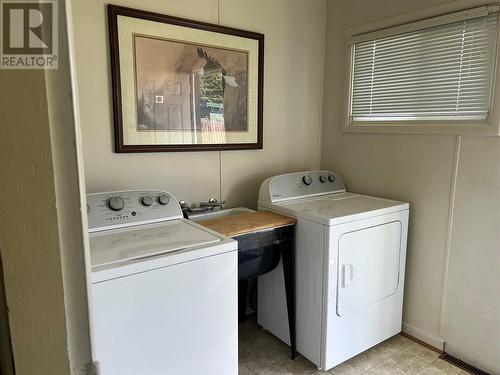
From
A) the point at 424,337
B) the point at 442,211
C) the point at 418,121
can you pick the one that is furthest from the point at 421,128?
the point at 424,337

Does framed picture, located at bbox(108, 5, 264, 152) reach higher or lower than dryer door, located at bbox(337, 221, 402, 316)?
higher

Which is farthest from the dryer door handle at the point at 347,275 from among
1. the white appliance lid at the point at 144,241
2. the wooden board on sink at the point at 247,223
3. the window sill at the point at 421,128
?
the window sill at the point at 421,128

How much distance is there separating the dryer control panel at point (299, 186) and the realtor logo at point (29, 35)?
6.20 feet

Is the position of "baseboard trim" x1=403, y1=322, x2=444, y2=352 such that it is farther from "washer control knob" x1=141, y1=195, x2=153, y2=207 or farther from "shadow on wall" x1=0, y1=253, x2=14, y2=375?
"shadow on wall" x1=0, y1=253, x2=14, y2=375

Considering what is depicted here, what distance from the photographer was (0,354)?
1.43 feet

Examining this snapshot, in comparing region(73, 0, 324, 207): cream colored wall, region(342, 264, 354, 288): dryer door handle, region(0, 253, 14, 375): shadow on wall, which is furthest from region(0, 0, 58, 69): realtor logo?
region(342, 264, 354, 288): dryer door handle

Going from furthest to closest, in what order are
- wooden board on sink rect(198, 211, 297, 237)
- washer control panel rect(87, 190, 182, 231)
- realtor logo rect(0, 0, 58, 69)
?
wooden board on sink rect(198, 211, 297, 237), washer control panel rect(87, 190, 182, 231), realtor logo rect(0, 0, 58, 69)

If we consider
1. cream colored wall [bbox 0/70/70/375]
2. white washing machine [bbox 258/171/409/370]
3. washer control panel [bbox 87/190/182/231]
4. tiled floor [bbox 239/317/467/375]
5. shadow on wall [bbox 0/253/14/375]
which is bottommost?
tiled floor [bbox 239/317/467/375]

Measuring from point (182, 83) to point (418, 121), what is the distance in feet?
4.87

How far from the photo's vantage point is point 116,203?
176 centimetres

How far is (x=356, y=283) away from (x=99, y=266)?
144cm

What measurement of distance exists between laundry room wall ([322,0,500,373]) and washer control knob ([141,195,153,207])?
1.54 meters

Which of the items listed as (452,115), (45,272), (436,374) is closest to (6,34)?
(45,272)

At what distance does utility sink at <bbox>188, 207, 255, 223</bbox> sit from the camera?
85.4 inches
